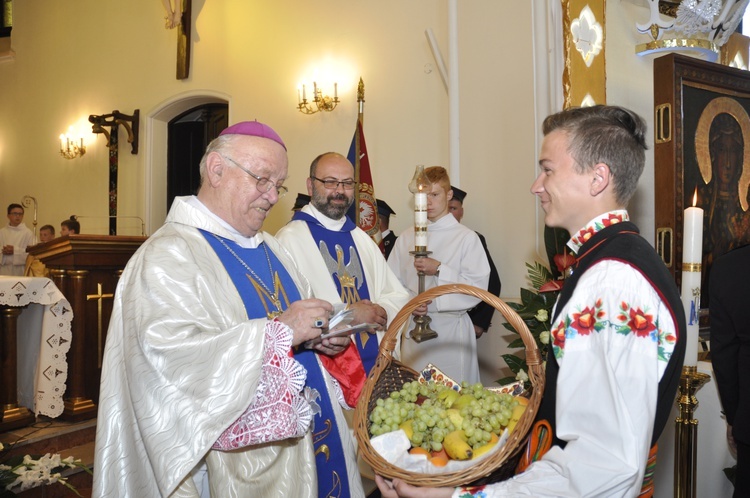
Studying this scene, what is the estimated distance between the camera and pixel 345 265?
365 cm

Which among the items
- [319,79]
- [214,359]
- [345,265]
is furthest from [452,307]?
[319,79]

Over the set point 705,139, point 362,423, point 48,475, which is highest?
point 705,139

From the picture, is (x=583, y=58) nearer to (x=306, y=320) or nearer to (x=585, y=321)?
(x=306, y=320)

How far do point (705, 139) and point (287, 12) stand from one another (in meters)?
5.30

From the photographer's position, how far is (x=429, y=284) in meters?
4.20

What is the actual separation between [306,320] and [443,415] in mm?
565

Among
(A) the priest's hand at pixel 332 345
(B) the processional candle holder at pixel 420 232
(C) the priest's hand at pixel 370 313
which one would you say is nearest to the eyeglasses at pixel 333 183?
(B) the processional candle holder at pixel 420 232

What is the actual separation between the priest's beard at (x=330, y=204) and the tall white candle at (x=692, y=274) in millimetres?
1915

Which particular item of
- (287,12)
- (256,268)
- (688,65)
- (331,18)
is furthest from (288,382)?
(287,12)

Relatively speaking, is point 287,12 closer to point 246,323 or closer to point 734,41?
point 734,41

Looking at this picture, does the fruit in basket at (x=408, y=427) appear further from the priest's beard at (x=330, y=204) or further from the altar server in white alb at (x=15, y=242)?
the altar server in white alb at (x=15, y=242)

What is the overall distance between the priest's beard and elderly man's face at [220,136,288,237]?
1.34m

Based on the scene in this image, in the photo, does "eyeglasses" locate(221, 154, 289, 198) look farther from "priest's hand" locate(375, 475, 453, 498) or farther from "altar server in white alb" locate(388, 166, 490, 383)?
"altar server in white alb" locate(388, 166, 490, 383)

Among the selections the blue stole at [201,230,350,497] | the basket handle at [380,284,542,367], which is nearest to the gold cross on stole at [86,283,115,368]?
the blue stole at [201,230,350,497]
